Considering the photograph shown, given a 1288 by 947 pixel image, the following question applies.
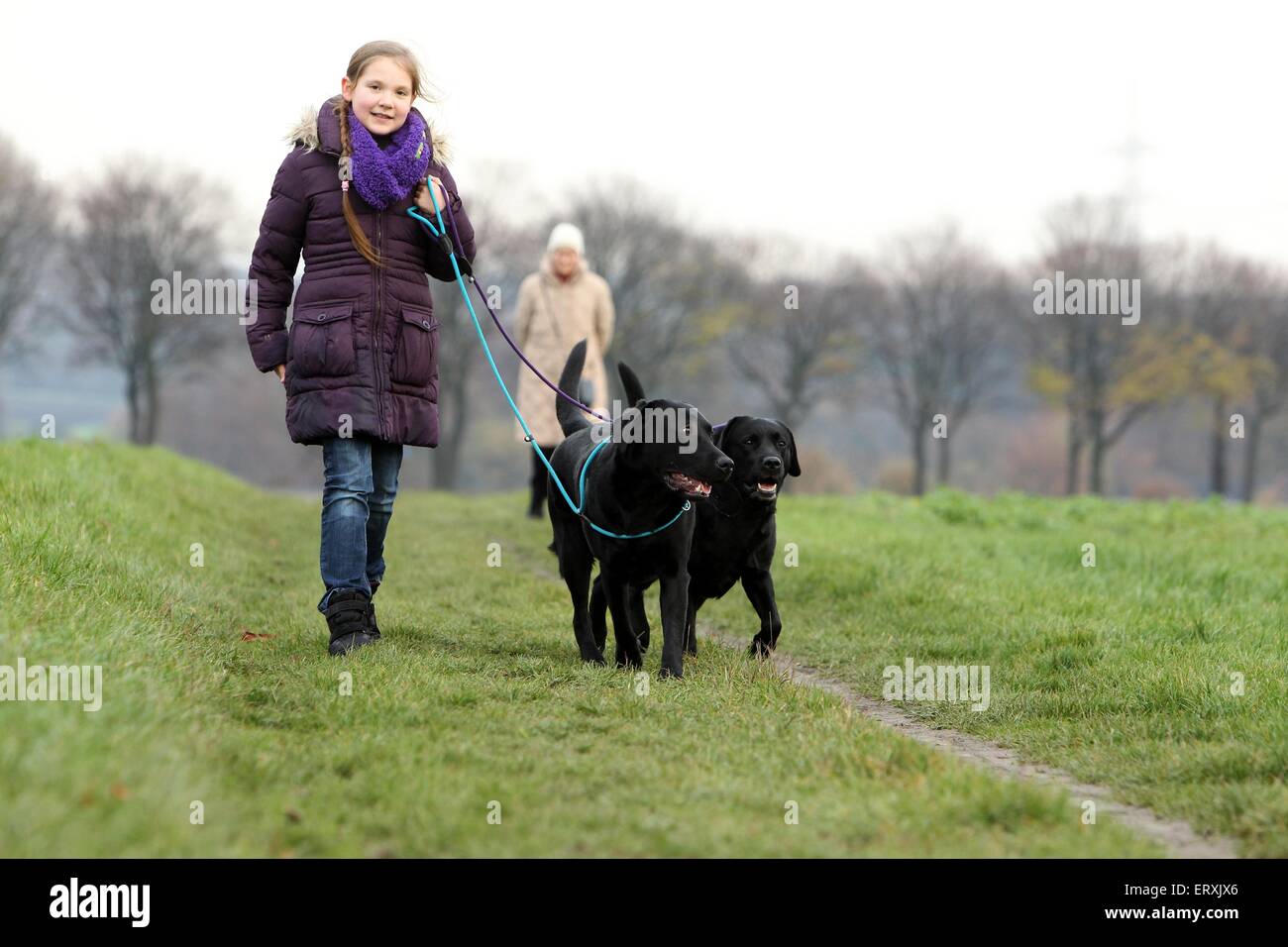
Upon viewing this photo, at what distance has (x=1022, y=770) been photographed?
14.3ft

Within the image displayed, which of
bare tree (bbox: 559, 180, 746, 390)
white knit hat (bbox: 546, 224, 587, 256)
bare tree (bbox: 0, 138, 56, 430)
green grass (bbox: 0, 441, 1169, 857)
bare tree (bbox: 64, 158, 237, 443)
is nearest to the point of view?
green grass (bbox: 0, 441, 1169, 857)

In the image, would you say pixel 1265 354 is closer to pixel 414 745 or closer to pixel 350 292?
pixel 350 292

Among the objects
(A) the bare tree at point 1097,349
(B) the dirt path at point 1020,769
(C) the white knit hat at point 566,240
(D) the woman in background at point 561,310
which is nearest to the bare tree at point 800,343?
(A) the bare tree at point 1097,349

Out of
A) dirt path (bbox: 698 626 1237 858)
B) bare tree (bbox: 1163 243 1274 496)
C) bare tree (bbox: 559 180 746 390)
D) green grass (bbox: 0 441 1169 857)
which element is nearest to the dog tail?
green grass (bbox: 0 441 1169 857)

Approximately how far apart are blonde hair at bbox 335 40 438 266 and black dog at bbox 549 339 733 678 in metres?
1.35

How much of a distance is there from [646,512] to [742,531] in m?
0.90

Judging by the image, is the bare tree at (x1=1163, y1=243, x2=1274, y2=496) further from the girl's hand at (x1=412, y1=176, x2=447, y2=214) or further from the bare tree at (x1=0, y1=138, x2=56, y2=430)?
the girl's hand at (x1=412, y1=176, x2=447, y2=214)

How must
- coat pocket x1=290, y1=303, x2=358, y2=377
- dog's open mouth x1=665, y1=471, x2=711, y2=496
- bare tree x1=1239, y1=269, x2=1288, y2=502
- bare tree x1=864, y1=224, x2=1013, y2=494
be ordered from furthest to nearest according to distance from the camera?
bare tree x1=864, y1=224, x2=1013, y2=494
bare tree x1=1239, y1=269, x2=1288, y2=502
coat pocket x1=290, y1=303, x2=358, y2=377
dog's open mouth x1=665, y1=471, x2=711, y2=496

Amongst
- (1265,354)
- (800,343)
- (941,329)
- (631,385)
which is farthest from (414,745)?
(1265,354)

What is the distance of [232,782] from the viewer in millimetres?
3283

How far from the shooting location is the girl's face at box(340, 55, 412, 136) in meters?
5.37

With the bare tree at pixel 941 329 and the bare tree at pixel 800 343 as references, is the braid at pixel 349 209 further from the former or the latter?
the bare tree at pixel 941 329

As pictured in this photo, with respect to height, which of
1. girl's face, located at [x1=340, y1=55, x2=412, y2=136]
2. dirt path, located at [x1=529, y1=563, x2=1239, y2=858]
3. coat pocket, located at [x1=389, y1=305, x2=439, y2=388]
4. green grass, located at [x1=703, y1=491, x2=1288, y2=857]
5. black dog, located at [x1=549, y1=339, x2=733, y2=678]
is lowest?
dirt path, located at [x1=529, y1=563, x2=1239, y2=858]

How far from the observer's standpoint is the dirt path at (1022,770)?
11.1 ft
